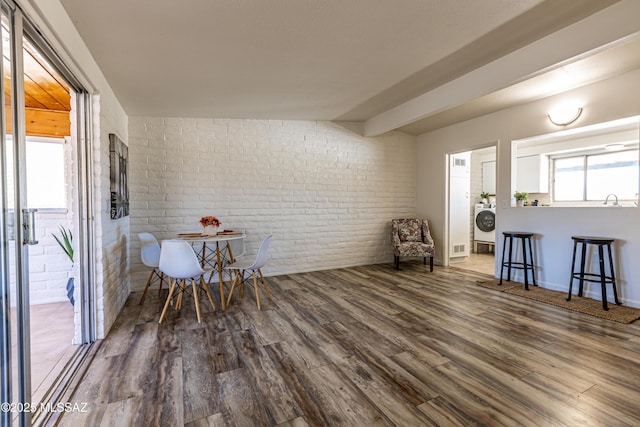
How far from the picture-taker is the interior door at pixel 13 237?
121 cm

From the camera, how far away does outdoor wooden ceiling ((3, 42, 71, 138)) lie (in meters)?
2.07

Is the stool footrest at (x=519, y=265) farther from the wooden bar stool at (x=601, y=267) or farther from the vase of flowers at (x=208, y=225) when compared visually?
the vase of flowers at (x=208, y=225)

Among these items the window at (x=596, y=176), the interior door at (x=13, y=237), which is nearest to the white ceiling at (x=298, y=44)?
the interior door at (x=13, y=237)

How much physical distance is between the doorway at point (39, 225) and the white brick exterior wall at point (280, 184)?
93 centimetres

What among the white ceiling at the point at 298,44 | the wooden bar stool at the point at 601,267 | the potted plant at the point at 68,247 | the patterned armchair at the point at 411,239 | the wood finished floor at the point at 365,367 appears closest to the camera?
the wood finished floor at the point at 365,367

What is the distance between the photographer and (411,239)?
5113 mm

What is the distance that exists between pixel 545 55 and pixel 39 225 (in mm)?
4821

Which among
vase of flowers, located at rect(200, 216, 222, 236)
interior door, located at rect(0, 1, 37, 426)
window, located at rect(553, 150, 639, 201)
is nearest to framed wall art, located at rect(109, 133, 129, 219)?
vase of flowers, located at rect(200, 216, 222, 236)

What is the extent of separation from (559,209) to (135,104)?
5249mm

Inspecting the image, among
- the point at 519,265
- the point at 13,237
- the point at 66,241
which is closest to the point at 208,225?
the point at 66,241

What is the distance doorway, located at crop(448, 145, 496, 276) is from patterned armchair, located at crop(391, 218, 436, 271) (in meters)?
0.49

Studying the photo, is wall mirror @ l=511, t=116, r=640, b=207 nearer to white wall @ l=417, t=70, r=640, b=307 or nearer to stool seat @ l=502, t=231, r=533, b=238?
white wall @ l=417, t=70, r=640, b=307

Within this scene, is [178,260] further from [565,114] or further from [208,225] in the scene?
[565,114]

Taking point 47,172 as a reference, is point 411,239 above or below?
below
